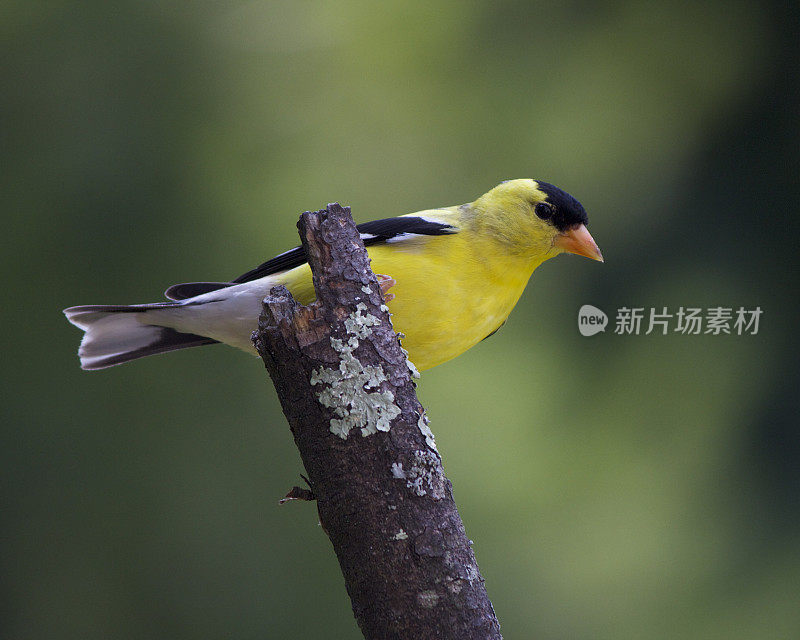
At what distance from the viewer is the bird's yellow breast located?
2.55m

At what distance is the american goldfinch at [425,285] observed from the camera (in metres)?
2.58

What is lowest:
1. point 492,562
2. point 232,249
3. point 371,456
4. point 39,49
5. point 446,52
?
point 492,562

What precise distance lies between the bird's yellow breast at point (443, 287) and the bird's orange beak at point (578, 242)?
0.46ft

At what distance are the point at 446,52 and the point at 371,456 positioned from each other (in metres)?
5.07

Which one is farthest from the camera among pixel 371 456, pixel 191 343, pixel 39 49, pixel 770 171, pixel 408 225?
pixel 770 171

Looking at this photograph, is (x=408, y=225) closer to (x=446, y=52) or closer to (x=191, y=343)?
(x=191, y=343)

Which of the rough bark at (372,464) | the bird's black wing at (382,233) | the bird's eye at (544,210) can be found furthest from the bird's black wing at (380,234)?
the rough bark at (372,464)

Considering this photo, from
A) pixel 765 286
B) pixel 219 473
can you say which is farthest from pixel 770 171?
pixel 219 473

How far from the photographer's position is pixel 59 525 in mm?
4973

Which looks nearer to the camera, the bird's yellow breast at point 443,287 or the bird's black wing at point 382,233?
the bird's yellow breast at point 443,287

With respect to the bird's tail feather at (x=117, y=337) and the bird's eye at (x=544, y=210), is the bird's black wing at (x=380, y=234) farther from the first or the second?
the bird's eye at (x=544, y=210)

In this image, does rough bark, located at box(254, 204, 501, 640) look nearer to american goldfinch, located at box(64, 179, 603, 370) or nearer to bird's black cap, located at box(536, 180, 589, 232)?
american goldfinch, located at box(64, 179, 603, 370)

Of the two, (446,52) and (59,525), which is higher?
(446,52)

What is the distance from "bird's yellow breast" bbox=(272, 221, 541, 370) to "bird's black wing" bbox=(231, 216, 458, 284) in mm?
27
